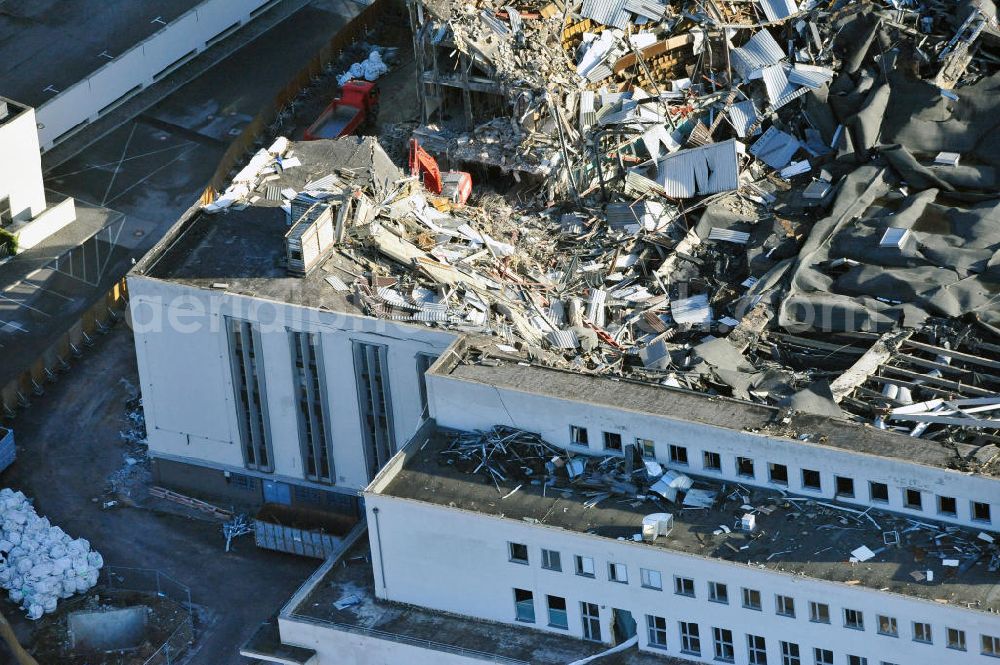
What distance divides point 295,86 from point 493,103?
1551 centimetres

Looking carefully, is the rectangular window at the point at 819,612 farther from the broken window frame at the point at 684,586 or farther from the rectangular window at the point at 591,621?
the rectangular window at the point at 591,621

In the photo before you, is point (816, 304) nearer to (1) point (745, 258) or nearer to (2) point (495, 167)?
(1) point (745, 258)

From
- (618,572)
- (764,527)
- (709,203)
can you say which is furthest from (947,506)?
(709,203)

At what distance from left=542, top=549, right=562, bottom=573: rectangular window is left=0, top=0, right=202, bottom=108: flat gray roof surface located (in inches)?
2006

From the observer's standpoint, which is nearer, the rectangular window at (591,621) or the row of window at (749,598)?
the row of window at (749,598)

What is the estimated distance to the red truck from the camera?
4562 inches

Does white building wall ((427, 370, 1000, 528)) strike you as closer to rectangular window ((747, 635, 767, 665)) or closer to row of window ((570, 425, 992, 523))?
row of window ((570, 425, 992, 523))

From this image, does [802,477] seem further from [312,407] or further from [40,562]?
[40,562]

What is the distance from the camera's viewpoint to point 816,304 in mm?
96125

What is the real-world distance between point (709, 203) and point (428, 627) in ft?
102

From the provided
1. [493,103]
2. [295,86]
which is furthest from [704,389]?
[295,86]

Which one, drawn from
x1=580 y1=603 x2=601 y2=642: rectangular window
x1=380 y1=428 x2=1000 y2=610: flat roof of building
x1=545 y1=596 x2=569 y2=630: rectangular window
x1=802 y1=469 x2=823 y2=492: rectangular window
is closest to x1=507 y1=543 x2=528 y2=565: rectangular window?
x1=380 y1=428 x2=1000 y2=610: flat roof of building

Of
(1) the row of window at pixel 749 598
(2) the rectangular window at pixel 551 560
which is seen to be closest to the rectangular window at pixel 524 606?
(1) the row of window at pixel 749 598

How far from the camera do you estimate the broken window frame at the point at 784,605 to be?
75.9m
